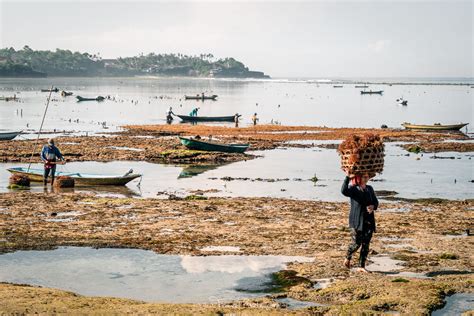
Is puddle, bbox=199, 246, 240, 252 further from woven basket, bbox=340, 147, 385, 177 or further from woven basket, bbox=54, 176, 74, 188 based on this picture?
woven basket, bbox=54, 176, 74, 188

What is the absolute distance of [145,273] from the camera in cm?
1427

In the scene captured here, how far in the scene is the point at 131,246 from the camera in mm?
16609

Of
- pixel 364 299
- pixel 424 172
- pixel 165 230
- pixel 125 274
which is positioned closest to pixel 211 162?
pixel 424 172

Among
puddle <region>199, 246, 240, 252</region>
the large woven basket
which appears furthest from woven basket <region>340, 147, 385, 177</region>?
puddle <region>199, 246, 240, 252</region>

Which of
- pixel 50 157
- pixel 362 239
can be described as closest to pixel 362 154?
pixel 362 239

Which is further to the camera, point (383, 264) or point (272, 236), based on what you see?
point (272, 236)

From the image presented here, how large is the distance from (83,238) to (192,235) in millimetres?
2756

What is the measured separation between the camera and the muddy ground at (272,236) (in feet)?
38.2

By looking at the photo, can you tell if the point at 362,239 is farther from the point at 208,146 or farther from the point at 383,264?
the point at 208,146

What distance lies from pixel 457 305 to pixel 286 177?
22.2 m

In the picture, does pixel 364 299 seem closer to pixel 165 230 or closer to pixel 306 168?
pixel 165 230

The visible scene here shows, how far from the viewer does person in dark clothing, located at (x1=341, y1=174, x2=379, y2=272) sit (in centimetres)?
1318

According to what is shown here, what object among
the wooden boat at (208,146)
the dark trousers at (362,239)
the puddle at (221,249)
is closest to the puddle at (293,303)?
the dark trousers at (362,239)

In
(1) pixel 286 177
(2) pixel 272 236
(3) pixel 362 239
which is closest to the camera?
(3) pixel 362 239
